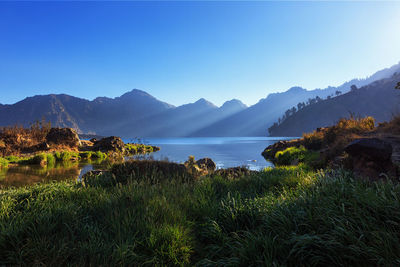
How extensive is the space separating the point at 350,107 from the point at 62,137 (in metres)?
160

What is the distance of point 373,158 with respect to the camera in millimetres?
5465

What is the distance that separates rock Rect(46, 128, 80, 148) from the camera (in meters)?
22.3

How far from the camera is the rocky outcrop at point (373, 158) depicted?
5.27 m

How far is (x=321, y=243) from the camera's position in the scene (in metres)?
2.66

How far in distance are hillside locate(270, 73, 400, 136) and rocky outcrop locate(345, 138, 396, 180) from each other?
124 metres

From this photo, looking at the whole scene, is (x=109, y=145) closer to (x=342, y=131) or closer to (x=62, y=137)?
(x=62, y=137)

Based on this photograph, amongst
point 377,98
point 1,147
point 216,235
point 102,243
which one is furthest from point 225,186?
point 377,98

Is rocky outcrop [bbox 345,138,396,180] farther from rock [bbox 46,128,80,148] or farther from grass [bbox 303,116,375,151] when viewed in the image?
rock [bbox 46,128,80,148]

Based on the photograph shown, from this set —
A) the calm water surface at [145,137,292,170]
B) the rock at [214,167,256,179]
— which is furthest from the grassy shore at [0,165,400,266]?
the calm water surface at [145,137,292,170]

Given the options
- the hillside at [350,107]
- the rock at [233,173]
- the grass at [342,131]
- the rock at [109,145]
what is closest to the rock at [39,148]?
the rock at [109,145]

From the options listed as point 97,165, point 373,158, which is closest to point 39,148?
point 97,165

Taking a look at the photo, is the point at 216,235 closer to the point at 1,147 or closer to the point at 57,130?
the point at 1,147

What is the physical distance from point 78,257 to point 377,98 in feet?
560

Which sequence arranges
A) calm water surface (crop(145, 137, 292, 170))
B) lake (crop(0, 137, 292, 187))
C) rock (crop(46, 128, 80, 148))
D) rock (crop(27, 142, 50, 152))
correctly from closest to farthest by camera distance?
lake (crop(0, 137, 292, 187)), calm water surface (crop(145, 137, 292, 170)), rock (crop(27, 142, 50, 152)), rock (crop(46, 128, 80, 148))
